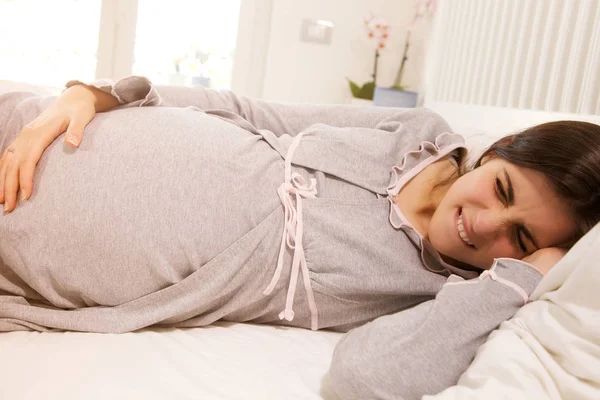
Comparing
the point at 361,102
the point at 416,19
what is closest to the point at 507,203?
the point at 361,102

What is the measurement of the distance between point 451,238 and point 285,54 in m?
2.18

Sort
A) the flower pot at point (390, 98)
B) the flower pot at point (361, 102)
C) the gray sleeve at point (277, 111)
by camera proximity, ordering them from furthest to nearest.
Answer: the flower pot at point (361, 102)
the flower pot at point (390, 98)
the gray sleeve at point (277, 111)

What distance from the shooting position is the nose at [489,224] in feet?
2.74

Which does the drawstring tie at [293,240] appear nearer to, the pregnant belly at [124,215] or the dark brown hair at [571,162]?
the pregnant belly at [124,215]

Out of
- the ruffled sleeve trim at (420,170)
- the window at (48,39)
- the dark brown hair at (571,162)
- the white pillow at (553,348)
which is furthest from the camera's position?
the window at (48,39)

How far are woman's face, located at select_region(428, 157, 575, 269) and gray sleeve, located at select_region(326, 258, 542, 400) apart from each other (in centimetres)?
11

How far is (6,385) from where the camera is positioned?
629 millimetres

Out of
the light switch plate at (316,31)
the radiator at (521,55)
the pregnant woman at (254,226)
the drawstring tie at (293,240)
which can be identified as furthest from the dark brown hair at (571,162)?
the light switch plate at (316,31)

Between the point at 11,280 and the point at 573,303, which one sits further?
the point at 11,280

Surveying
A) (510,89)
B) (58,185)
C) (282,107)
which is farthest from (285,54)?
(58,185)

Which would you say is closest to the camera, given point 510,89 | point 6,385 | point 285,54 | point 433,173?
point 6,385

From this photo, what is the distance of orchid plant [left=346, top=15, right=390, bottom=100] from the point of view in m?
2.82

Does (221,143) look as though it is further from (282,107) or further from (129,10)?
(129,10)

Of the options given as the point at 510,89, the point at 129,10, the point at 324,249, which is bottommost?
the point at 324,249
